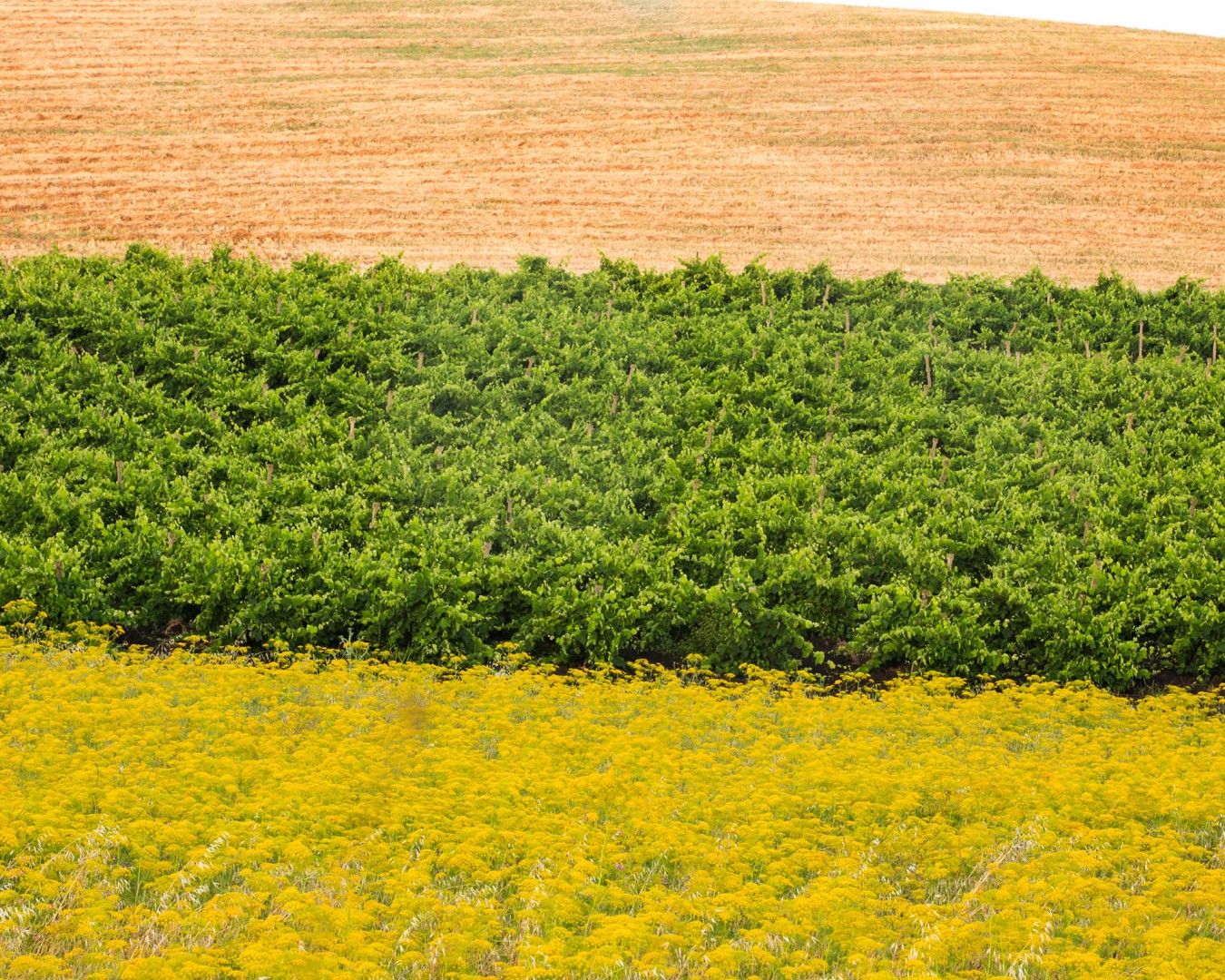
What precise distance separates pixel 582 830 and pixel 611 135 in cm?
2551

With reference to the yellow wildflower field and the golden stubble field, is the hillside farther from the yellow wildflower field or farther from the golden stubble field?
the golden stubble field

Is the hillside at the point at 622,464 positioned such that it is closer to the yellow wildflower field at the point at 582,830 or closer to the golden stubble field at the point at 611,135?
the yellow wildflower field at the point at 582,830

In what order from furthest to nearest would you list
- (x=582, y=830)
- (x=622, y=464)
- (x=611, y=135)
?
(x=611, y=135)
(x=622, y=464)
(x=582, y=830)

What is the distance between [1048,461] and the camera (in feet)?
49.0

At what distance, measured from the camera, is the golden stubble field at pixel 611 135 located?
24.9 meters

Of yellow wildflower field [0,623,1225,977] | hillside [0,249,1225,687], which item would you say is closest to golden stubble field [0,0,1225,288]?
hillside [0,249,1225,687]

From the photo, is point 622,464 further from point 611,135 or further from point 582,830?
point 611,135

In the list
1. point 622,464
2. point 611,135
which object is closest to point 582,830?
point 622,464

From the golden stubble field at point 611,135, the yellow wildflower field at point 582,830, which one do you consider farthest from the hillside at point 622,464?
the golden stubble field at point 611,135

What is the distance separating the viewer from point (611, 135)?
30.0m

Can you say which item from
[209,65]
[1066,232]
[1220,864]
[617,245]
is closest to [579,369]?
[617,245]

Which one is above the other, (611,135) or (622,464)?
(611,135)

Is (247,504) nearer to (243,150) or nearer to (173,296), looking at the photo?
(173,296)

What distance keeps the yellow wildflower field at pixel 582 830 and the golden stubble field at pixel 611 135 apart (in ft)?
49.0
